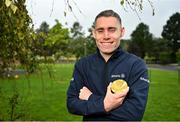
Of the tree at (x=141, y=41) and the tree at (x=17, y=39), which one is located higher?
the tree at (x=17, y=39)

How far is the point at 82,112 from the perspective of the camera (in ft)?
9.91

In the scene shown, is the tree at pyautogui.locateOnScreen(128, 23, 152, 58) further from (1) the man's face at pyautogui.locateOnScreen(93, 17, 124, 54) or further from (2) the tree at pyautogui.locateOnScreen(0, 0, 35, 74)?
(1) the man's face at pyautogui.locateOnScreen(93, 17, 124, 54)

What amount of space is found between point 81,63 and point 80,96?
273 mm

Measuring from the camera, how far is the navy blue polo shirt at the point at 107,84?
2.98 meters

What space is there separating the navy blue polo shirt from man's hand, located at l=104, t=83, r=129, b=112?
0.13ft

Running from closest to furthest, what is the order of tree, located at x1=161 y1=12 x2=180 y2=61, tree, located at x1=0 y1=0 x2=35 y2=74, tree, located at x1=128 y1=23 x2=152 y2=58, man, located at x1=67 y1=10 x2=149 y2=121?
man, located at x1=67 y1=10 x2=149 y2=121
tree, located at x1=0 y1=0 x2=35 y2=74
tree, located at x1=161 y1=12 x2=180 y2=61
tree, located at x1=128 y1=23 x2=152 y2=58

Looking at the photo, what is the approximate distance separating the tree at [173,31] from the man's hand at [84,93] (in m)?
89.1

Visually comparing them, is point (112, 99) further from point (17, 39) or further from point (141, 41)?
point (141, 41)

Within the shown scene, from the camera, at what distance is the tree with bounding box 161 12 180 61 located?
91.2 metres

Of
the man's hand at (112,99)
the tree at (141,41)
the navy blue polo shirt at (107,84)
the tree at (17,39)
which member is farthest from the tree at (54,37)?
the tree at (141,41)

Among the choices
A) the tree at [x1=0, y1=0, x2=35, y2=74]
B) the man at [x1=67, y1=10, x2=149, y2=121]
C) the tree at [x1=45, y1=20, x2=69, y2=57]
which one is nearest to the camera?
the man at [x1=67, y1=10, x2=149, y2=121]

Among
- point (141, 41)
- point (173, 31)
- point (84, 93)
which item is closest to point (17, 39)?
point (84, 93)

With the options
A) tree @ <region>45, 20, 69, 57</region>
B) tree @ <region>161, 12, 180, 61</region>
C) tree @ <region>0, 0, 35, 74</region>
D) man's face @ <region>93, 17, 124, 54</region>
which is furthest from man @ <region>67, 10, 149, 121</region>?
tree @ <region>161, 12, 180, 61</region>

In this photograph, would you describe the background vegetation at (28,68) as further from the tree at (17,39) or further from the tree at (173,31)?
the tree at (173,31)
